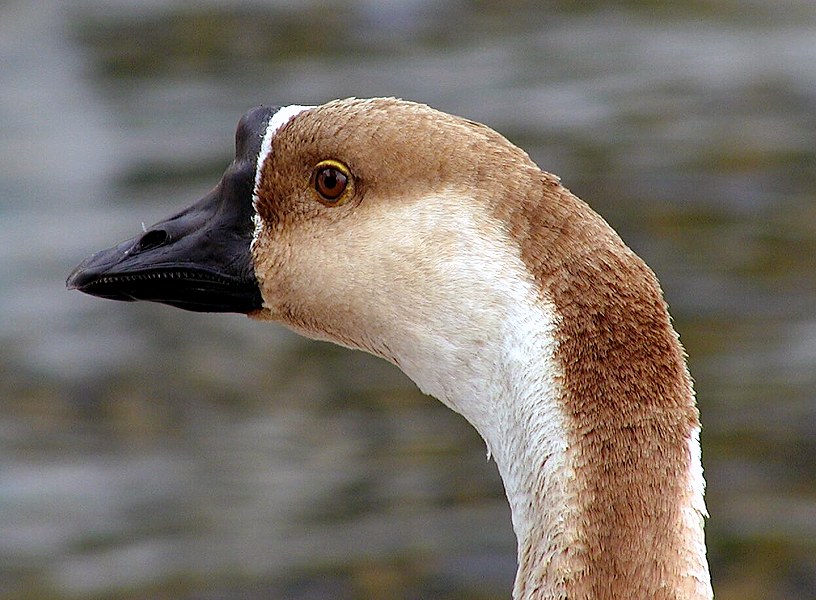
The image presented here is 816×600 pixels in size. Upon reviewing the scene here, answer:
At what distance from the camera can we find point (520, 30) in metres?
12.0

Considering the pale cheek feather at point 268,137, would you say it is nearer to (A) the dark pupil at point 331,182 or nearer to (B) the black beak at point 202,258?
(B) the black beak at point 202,258

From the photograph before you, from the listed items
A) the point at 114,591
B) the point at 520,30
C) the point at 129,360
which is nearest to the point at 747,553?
the point at 114,591

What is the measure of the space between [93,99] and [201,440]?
438 cm

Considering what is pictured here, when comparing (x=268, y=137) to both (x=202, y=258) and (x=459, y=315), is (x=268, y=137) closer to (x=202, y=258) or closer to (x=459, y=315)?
(x=202, y=258)

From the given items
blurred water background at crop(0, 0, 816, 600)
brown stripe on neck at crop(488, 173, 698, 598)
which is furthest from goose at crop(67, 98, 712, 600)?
blurred water background at crop(0, 0, 816, 600)

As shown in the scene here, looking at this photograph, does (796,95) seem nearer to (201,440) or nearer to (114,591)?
(201,440)

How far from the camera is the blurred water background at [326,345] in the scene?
7133mm

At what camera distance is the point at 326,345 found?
8.49 metres

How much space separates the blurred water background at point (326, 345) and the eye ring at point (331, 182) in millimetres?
3477

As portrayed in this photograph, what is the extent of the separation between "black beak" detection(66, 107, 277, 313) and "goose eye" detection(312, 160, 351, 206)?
22 centimetres

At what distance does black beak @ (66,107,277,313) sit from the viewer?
3.96m

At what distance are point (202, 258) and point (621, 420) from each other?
1.29 m

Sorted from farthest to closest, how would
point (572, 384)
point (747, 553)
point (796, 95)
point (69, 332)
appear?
point (796, 95) → point (69, 332) → point (747, 553) → point (572, 384)

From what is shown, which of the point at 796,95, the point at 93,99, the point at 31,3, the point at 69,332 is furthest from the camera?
Answer: the point at 31,3
